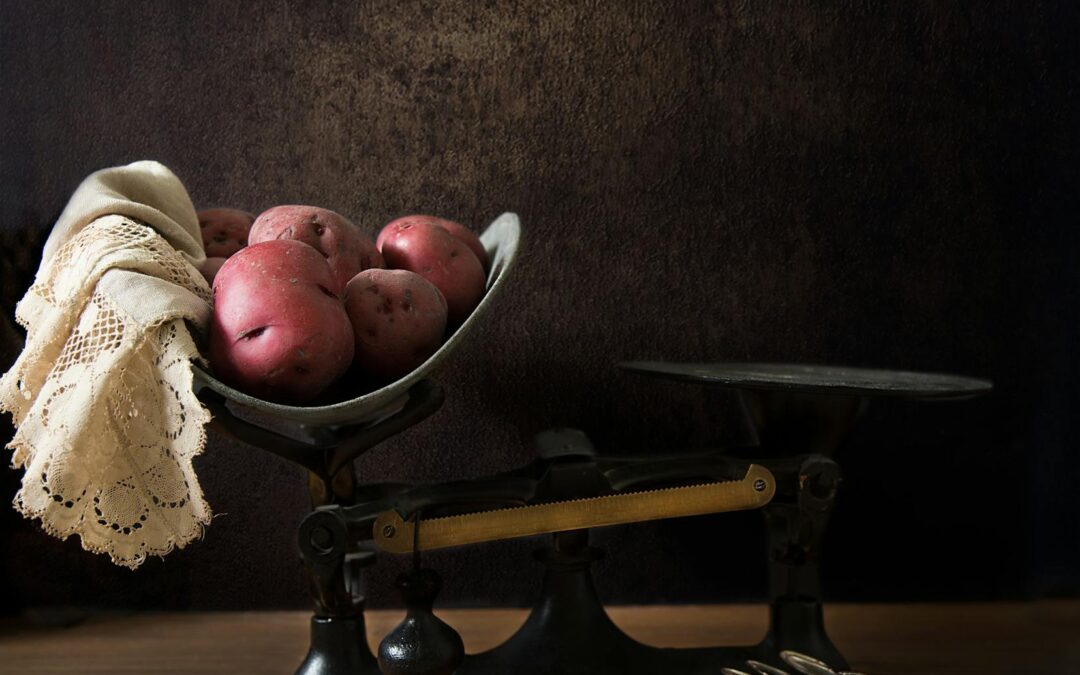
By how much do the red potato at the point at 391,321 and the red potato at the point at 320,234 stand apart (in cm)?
5

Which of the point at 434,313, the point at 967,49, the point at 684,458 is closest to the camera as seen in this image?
the point at 434,313

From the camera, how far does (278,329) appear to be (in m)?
0.98

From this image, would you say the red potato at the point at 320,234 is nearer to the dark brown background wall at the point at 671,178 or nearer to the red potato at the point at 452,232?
the red potato at the point at 452,232

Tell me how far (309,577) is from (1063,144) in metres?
1.27

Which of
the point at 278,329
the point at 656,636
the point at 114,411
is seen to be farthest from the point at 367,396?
the point at 656,636

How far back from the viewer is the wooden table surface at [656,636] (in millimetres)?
1426

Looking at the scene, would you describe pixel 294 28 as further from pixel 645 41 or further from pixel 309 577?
pixel 309 577

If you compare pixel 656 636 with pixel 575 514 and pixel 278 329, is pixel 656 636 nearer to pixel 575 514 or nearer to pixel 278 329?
pixel 575 514

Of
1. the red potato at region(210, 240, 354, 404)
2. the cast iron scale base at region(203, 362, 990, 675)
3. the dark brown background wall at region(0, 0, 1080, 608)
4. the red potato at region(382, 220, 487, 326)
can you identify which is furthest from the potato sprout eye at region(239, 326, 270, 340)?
the dark brown background wall at region(0, 0, 1080, 608)

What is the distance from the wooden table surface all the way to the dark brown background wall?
0.27ft

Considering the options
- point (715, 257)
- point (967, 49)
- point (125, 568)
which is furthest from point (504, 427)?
point (967, 49)

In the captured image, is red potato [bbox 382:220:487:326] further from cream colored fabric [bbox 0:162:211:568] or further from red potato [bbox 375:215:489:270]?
cream colored fabric [bbox 0:162:211:568]

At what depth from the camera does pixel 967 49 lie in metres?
1.56

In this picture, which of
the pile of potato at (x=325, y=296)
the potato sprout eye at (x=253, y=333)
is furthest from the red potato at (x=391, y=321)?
the potato sprout eye at (x=253, y=333)
